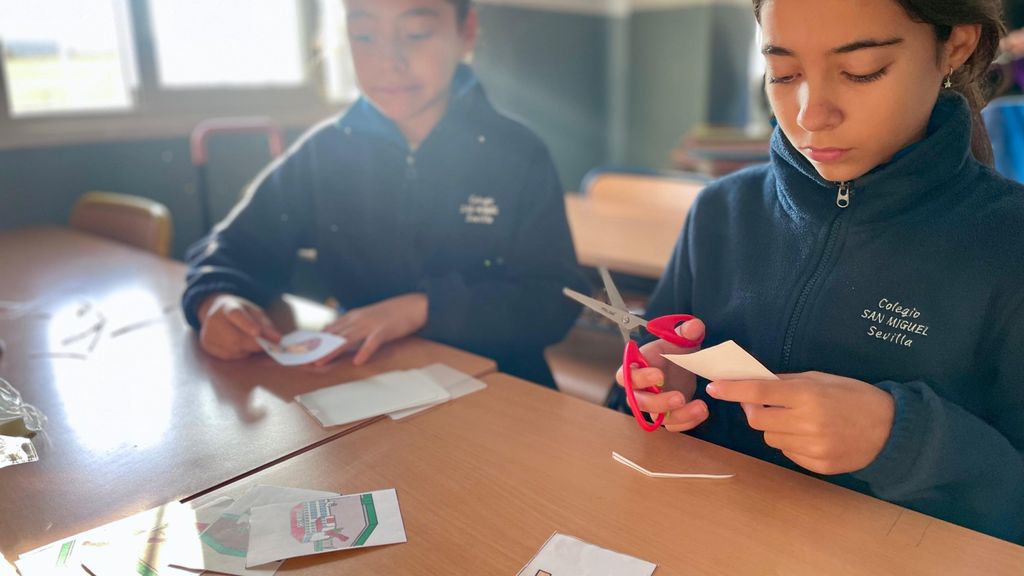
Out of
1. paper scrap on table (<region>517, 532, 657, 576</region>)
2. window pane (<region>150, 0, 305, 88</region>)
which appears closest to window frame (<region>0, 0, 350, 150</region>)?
window pane (<region>150, 0, 305, 88</region>)

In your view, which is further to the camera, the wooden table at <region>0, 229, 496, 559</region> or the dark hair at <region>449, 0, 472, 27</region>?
the dark hair at <region>449, 0, 472, 27</region>

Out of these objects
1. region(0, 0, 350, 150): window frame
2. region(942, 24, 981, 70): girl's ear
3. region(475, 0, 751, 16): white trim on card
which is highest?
region(475, 0, 751, 16): white trim on card

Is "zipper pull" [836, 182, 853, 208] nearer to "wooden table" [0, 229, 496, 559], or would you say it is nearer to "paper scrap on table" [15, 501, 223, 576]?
"wooden table" [0, 229, 496, 559]

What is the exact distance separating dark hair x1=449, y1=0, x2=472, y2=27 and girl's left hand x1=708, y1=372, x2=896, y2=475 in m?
0.95

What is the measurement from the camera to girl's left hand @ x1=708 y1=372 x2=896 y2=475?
28.2 inches

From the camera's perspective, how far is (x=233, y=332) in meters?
1.20

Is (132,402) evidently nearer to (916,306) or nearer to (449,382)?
(449,382)

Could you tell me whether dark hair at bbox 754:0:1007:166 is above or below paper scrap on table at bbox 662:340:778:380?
above

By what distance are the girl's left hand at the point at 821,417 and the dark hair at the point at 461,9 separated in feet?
3.10

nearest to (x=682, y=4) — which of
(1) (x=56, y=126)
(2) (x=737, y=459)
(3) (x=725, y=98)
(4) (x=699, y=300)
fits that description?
(3) (x=725, y=98)

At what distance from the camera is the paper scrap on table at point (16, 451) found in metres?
0.86

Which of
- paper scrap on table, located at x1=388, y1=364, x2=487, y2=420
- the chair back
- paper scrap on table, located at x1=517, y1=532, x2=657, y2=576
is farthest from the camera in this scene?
the chair back

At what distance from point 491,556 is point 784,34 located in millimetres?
622

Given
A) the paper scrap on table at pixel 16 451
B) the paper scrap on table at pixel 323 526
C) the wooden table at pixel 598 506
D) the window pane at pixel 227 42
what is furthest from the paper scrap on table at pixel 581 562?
the window pane at pixel 227 42
